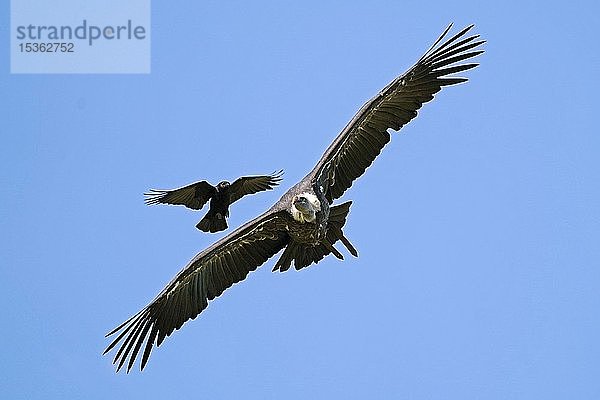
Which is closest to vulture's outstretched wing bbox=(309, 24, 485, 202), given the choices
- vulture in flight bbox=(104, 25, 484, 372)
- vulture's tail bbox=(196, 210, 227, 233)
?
vulture in flight bbox=(104, 25, 484, 372)

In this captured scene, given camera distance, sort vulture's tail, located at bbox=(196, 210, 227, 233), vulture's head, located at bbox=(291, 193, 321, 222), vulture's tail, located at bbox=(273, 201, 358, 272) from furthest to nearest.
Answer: vulture's tail, located at bbox=(196, 210, 227, 233)
vulture's tail, located at bbox=(273, 201, 358, 272)
vulture's head, located at bbox=(291, 193, 321, 222)

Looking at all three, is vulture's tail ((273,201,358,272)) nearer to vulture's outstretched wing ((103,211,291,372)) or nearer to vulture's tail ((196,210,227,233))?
vulture's outstretched wing ((103,211,291,372))

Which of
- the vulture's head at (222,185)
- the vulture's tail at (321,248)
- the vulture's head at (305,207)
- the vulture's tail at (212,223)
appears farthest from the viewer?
the vulture's head at (222,185)

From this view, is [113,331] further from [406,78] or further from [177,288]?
[406,78]

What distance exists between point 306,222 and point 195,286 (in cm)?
265

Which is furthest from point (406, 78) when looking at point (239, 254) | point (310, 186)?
point (239, 254)

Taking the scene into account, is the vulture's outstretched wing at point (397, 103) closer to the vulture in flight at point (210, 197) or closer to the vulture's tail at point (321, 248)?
the vulture's tail at point (321, 248)

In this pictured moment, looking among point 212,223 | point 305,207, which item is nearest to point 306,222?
point 305,207

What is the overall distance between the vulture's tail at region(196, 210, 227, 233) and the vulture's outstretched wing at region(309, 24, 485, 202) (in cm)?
628

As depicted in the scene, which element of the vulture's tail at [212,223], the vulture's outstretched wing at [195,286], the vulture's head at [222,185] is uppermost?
the vulture's head at [222,185]

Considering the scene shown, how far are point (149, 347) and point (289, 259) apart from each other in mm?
2618

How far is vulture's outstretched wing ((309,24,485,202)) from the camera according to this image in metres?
17.9

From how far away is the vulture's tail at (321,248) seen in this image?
17938 mm

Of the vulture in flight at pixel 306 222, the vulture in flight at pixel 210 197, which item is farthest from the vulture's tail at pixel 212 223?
the vulture in flight at pixel 306 222
